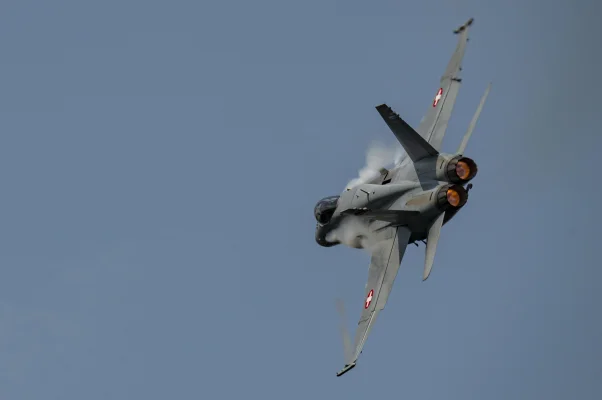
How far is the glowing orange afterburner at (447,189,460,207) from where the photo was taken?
1481 inches

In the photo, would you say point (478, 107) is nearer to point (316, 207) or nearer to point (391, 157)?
point (391, 157)

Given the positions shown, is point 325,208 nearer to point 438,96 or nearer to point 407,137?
point 438,96

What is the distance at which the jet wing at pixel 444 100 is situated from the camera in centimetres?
4084

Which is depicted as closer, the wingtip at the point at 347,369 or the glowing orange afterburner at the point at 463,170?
the glowing orange afterburner at the point at 463,170

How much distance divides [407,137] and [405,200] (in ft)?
5.58

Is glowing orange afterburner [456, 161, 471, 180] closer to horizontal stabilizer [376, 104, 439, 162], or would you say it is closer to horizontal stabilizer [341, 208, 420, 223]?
horizontal stabilizer [376, 104, 439, 162]

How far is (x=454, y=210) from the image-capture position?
125 feet

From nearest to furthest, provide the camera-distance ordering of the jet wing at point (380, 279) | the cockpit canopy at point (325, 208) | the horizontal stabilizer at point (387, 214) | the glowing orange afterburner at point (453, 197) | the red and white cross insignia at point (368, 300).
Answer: the glowing orange afterburner at point (453, 197)
the horizontal stabilizer at point (387, 214)
the jet wing at point (380, 279)
the red and white cross insignia at point (368, 300)
the cockpit canopy at point (325, 208)

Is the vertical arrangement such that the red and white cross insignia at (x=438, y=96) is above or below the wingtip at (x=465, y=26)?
below

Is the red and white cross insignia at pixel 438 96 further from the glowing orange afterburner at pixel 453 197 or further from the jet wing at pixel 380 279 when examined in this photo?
the glowing orange afterburner at pixel 453 197

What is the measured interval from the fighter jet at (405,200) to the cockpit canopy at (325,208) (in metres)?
0.03

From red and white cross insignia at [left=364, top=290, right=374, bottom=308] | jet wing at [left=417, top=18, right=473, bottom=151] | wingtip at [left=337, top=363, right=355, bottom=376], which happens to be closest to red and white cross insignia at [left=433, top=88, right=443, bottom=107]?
jet wing at [left=417, top=18, right=473, bottom=151]

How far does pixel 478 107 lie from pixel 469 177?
179cm

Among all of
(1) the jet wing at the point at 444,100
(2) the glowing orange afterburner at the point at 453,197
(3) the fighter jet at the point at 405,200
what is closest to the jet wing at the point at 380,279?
(3) the fighter jet at the point at 405,200
